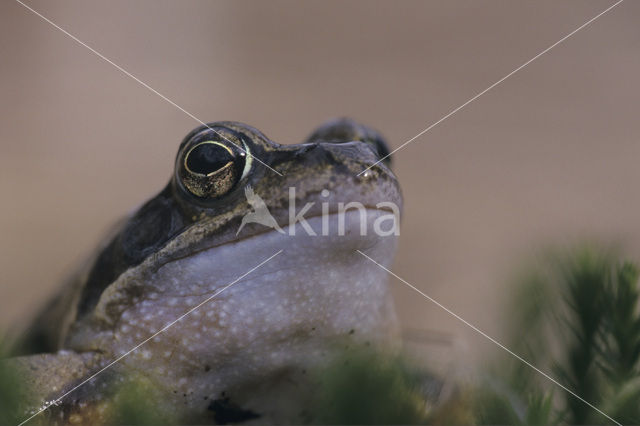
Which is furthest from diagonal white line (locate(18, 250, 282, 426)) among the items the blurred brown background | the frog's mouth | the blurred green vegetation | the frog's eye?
the blurred brown background

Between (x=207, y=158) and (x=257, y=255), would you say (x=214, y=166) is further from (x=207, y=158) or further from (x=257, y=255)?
(x=257, y=255)

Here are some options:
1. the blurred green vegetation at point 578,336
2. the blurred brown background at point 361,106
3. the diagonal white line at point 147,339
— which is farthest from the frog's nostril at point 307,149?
the blurred brown background at point 361,106

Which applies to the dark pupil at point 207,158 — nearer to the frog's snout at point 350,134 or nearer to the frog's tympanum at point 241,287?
the frog's tympanum at point 241,287

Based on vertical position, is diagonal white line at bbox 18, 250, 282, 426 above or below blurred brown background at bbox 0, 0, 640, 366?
below

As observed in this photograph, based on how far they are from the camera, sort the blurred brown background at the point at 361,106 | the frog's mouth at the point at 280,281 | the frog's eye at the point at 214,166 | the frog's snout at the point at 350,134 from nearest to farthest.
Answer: the frog's mouth at the point at 280,281, the frog's eye at the point at 214,166, the frog's snout at the point at 350,134, the blurred brown background at the point at 361,106

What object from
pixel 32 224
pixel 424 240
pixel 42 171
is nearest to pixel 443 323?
pixel 424 240


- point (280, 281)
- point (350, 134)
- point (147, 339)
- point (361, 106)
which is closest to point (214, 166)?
point (280, 281)

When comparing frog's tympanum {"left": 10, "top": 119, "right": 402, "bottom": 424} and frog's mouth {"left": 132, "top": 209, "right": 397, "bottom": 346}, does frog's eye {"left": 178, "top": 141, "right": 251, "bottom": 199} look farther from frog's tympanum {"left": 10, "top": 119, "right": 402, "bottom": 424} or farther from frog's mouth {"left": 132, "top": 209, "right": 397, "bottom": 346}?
frog's mouth {"left": 132, "top": 209, "right": 397, "bottom": 346}
